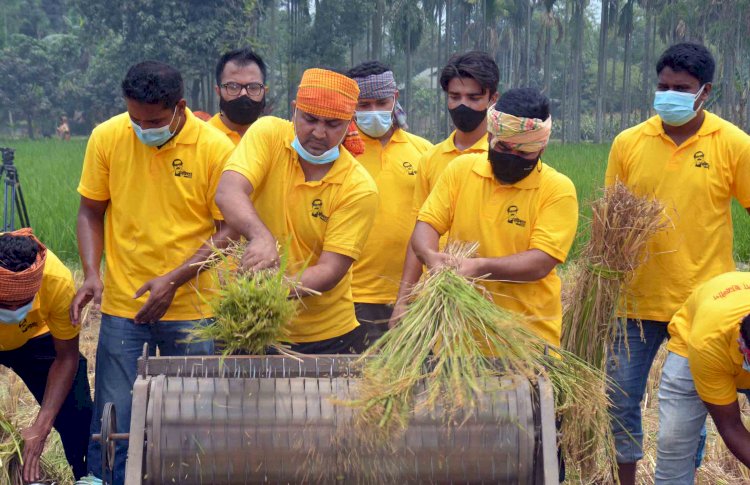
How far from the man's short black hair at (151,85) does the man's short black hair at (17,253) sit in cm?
70

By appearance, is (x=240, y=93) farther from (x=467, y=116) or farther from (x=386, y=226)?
(x=467, y=116)

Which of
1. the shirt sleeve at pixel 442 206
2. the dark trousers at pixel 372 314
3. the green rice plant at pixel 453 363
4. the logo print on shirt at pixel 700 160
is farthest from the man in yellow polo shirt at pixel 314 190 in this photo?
the logo print on shirt at pixel 700 160

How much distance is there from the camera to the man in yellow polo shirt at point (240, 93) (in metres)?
4.82

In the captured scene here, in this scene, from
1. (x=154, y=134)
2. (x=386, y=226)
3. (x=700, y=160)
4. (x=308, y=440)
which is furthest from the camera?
(x=386, y=226)

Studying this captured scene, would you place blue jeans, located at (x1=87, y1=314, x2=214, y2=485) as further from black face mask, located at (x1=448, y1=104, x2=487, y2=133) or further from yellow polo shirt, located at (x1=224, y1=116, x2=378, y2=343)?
black face mask, located at (x1=448, y1=104, x2=487, y2=133)

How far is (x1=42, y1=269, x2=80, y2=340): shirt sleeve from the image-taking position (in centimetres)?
391

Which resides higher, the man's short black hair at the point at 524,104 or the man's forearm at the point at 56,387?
the man's short black hair at the point at 524,104

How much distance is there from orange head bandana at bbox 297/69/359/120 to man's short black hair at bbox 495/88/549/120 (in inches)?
22.2

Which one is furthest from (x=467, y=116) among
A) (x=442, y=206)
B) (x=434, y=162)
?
(x=442, y=206)

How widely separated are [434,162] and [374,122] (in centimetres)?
42

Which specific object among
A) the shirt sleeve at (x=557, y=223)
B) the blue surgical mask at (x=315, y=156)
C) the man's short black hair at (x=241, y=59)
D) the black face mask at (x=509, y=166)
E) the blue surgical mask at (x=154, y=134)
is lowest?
the shirt sleeve at (x=557, y=223)

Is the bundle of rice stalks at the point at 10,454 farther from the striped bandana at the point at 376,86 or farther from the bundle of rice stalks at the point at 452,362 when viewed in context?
the striped bandana at the point at 376,86

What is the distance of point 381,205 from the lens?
4469mm

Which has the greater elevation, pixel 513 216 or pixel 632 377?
pixel 513 216
